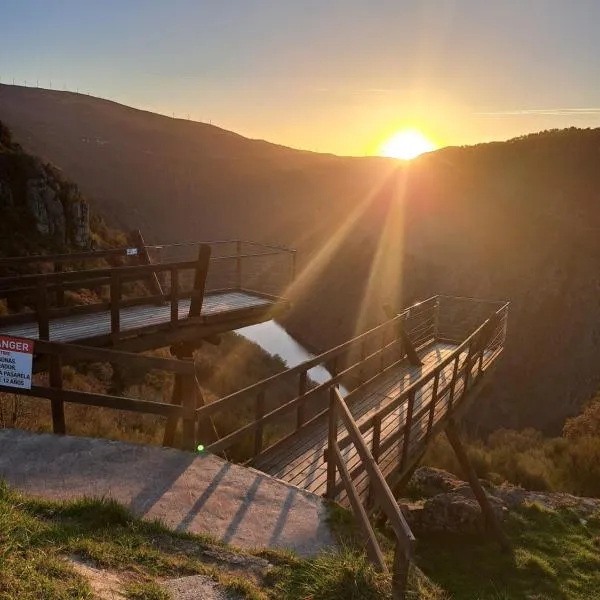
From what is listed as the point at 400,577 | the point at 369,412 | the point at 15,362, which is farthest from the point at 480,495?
the point at 15,362

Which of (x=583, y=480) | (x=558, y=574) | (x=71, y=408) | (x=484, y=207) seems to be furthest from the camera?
(x=484, y=207)

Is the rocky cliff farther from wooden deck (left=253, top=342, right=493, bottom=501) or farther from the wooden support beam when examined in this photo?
wooden deck (left=253, top=342, right=493, bottom=501)

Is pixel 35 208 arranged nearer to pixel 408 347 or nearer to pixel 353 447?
pixel 408 347

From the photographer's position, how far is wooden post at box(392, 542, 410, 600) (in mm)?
3332

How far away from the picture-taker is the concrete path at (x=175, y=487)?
4.62 m

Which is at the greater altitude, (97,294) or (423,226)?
(423,226)

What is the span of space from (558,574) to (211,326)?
23.9 ft

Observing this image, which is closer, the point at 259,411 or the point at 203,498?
the point at 203,498

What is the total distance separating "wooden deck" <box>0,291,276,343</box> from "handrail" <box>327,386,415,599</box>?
425cm

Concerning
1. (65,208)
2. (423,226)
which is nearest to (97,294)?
(65,208)

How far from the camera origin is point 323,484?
6.33m

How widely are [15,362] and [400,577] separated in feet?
15.6

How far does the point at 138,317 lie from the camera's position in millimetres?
9367

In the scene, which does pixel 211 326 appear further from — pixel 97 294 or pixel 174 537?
pixel 97 294
